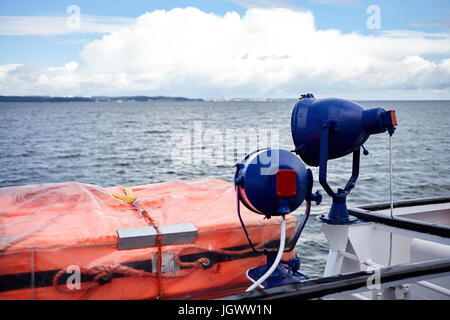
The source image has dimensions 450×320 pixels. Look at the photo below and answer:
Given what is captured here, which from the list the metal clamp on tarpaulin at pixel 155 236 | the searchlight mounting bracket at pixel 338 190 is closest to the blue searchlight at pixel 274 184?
the searchlight mounting bracket at pixel 338 190

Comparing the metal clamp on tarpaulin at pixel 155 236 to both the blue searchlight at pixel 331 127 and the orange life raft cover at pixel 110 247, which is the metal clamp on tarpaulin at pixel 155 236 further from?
the blue searchlight at pixel 331 127

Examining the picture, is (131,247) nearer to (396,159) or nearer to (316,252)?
(316,252)

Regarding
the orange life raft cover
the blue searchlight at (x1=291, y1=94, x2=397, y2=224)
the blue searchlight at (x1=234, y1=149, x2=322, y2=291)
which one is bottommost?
the orange life raft cover

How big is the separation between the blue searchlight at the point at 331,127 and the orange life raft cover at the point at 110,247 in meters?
0.63

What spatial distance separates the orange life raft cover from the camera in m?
2.59

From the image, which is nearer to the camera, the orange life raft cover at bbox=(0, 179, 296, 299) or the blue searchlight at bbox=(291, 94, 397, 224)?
the orange life raft cover at bbox=(0, 179, 296, 299)

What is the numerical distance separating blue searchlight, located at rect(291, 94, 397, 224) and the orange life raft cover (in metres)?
0.63

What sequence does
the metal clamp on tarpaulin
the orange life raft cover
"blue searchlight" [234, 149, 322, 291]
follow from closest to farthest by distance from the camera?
"blue searchlight" [234, 149, 322, 291], the orange life raft cover, the metal clamp on tarpaulin

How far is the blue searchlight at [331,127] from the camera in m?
2.79

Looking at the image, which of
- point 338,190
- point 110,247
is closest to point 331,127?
point 338,190

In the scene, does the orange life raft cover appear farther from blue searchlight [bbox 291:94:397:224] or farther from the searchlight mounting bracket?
blue searchlight [bbox 291:94:397:224]

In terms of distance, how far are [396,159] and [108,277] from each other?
26.2 metres

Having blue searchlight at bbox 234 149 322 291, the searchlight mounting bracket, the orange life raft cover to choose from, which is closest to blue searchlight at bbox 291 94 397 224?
the searchlight mounting bracket
